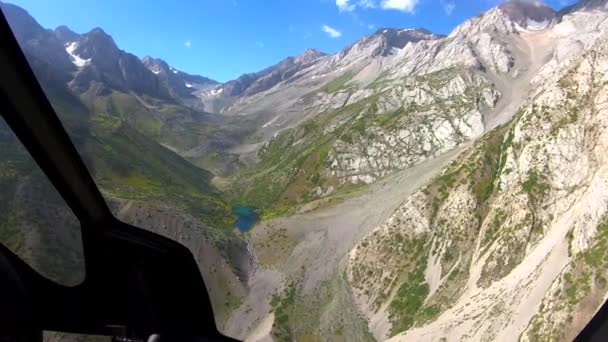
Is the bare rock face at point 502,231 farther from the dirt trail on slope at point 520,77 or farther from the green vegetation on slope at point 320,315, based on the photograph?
the dirt trail on slope at point 520,77

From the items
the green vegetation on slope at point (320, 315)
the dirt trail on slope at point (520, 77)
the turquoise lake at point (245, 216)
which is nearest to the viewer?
the green vegetation on slope at point (320, 315)

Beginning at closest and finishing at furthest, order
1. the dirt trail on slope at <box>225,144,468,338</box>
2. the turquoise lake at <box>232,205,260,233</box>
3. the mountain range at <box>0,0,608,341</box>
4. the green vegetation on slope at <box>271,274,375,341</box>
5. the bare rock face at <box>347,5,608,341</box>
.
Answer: the mountain range at <box>0,0,608,341</box> < the bare rock face at <box>347,5,608,341</box> < the green vegetation on slope at <box>271,274,375,341</box> < the dirt trail on slope at <box>225,144,468,338</box> < the turquoise lake at <box>232,205,260,233</box>

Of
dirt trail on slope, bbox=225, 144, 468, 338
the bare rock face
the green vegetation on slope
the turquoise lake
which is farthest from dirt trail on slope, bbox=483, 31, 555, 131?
the green vegetation on slope

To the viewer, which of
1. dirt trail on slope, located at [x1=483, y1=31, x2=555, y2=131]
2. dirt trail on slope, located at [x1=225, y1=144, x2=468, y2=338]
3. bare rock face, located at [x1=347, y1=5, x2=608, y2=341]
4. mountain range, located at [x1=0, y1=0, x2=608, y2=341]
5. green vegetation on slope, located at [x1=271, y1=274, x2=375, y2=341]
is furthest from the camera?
dirt trail on slope, located at [x1=483, y1=31, x2=555, y2=131]

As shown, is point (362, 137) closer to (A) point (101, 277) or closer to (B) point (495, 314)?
(B) point (495, 314)

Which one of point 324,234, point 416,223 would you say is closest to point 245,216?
point 324,234

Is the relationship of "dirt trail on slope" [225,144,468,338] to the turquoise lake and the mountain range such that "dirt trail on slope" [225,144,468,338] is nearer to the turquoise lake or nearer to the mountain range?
the mountain range

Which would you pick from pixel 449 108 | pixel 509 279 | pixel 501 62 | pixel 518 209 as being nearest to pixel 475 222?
pixel 518 209

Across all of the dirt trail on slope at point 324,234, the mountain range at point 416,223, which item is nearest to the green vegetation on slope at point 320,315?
the mountain range at point 416,223
